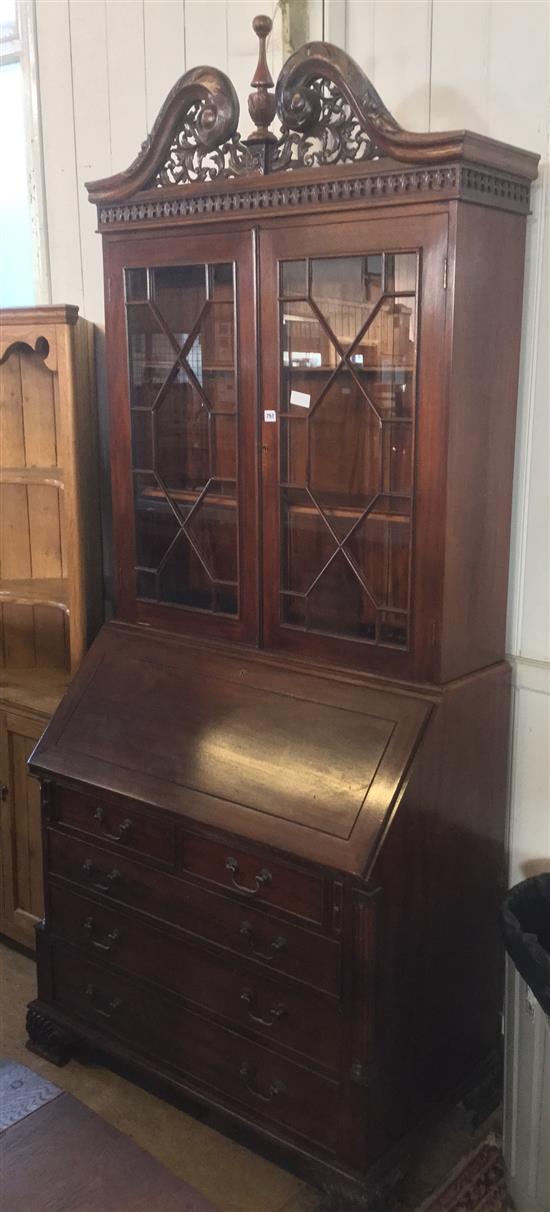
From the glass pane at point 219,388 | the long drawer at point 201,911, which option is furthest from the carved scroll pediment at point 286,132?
the long drawer at point 201,911

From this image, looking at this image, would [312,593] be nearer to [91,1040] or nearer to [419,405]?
[419,405]

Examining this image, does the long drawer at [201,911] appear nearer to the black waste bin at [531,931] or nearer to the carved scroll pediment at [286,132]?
the black waste bin at [531,931]

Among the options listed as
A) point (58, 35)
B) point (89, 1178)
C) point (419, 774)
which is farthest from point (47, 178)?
point (89, 1178)

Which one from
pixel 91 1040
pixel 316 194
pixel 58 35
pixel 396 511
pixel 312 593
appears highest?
pixel 58 35

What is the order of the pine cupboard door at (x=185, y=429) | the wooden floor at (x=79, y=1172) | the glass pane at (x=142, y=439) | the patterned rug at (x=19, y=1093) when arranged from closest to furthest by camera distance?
1. the wooden floor at (x=79, y=1172)
2. the patterned rug at (x=19, y=1093)
3. the pine cupboard door at (x=185, y=429)
4. the glass pane at (x=142, y=439)

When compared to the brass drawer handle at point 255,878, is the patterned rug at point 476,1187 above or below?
below

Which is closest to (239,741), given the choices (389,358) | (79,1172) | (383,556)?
(383,556)

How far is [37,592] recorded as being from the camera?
9.13 ft

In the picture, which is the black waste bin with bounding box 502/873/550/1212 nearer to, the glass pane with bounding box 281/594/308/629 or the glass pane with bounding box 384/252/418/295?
the glass pane with bounding box 281/594/308/629

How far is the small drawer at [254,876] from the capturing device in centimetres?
184

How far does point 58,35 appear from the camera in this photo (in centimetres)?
275

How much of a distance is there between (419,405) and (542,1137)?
132 centimetres

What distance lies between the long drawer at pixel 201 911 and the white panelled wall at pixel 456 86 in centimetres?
56

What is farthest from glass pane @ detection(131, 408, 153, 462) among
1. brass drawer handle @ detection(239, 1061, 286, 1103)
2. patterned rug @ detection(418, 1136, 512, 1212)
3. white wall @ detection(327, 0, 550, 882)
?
patterned rug @ detection(418, 1136, 512, 1212)
